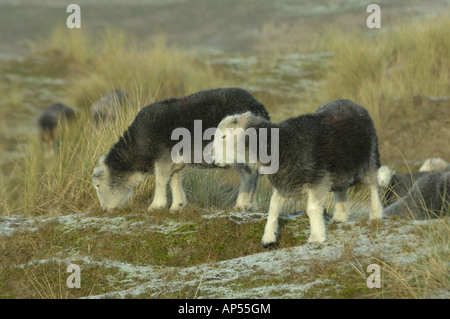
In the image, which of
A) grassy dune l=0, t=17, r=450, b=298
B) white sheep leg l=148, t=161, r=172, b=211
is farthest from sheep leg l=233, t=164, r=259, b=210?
white sheep leg l=148, t=161, r=172, b=211

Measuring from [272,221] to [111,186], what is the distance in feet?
9.82

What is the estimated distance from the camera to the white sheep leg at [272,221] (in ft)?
22.5

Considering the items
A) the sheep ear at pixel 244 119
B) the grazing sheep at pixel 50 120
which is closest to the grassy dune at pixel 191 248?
the sheep ear at pixel 244 119

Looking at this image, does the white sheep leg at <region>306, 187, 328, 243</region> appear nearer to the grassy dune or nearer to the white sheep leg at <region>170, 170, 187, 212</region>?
the grassy dune

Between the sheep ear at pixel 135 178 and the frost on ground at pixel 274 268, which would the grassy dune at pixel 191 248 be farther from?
the sheep ear at pixel 135 178

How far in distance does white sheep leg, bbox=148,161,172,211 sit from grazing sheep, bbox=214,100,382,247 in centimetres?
184

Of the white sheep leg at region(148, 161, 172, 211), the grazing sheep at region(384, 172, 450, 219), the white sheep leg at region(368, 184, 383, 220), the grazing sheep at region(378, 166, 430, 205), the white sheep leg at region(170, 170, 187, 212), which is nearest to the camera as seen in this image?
the white sheep leg at region(368, 184, 383, 220)

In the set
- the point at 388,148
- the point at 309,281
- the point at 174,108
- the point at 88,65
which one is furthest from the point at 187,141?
the point at 88,65

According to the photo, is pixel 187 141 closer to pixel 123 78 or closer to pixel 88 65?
pixel 123 78

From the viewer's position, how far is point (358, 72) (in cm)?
2039

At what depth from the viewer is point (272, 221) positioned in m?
6.92

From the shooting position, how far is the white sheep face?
29.2 feet

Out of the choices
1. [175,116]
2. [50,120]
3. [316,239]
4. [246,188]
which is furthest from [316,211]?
[50,120]

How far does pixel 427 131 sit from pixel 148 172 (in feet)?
32.6
